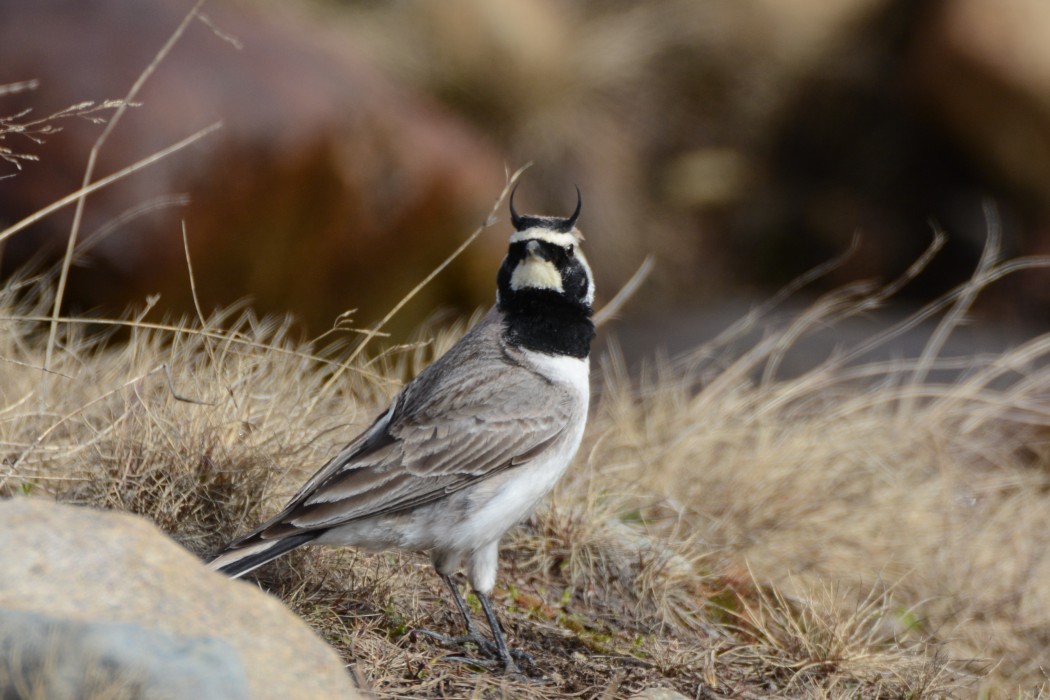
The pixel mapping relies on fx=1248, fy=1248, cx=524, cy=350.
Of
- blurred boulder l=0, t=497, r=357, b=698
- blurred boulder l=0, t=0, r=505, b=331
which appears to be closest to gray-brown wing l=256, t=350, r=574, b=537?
blurred boulder l=0, t=497, r=357, b=698

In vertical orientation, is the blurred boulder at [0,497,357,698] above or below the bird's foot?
above

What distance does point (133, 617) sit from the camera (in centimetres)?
281

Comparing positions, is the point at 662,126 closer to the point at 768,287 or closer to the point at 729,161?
the point at 729,161

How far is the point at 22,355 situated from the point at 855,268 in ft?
31.9

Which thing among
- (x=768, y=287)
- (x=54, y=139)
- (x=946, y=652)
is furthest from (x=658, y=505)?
(x=768, y=287)

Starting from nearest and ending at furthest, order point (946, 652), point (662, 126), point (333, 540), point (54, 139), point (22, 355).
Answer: point (333, 540)
point (946, 652)
point (22, 355)
point (54, 139)
point (662, 126)

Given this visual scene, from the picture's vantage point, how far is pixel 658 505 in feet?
19.0

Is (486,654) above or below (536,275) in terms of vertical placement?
below

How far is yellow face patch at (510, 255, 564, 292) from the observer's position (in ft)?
14.8

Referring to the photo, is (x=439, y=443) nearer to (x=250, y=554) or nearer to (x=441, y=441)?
(x=441, y=441)

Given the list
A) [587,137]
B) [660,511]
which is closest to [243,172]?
[660,511]

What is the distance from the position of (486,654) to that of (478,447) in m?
0.71

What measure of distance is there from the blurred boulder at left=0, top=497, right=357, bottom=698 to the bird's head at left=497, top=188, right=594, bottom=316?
5.80 ft

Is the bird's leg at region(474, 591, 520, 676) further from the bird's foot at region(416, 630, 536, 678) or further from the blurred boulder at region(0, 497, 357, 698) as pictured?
the blurred boulder at region(0, 497, 357, 698)
